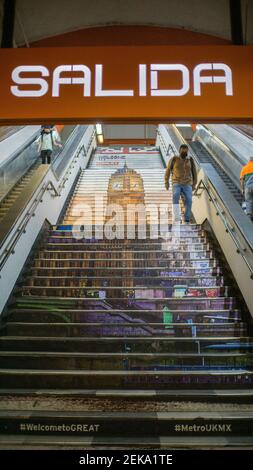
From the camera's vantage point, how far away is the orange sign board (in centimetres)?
347

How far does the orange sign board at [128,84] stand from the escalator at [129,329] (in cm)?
233

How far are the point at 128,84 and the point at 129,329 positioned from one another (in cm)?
261

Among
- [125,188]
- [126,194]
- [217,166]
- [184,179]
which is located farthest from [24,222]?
[217,166]

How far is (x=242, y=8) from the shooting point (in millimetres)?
4113

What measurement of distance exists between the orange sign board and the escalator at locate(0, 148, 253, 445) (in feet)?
7.65

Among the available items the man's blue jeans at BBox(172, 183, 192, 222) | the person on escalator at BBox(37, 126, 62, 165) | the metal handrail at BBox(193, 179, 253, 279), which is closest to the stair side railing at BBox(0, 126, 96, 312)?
the person on escalator at BBox(37, 126, 62, 165)

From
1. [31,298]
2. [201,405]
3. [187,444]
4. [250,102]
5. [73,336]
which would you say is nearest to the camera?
[187,444]

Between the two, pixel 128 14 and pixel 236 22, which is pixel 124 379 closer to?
pixel 236 22

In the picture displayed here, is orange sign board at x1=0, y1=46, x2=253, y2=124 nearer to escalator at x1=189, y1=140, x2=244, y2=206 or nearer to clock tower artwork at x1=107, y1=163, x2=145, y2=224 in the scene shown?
escalator at x1=189, y1=140, x2=244, y2=206

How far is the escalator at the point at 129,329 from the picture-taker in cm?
377
